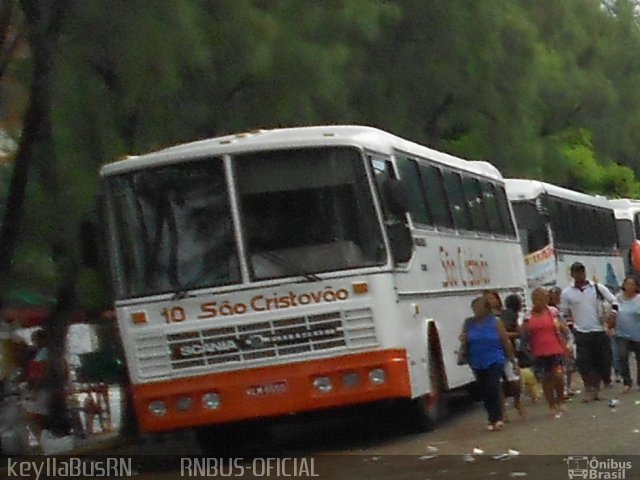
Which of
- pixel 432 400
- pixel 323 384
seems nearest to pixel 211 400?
pixel 323 384

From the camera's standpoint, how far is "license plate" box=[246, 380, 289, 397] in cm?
1691

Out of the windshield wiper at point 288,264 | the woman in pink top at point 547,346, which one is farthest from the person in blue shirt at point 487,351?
the windshield wiper at point 288,264

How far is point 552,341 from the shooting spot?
19.8 metres

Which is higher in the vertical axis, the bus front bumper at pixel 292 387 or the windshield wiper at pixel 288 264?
the windshield wiper at pixel 288 264

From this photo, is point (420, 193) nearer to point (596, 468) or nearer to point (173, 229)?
point (173, 229)

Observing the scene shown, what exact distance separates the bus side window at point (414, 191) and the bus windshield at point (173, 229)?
2519 millimetres

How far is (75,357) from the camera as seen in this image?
3111 cm

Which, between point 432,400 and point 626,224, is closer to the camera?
point 432,400

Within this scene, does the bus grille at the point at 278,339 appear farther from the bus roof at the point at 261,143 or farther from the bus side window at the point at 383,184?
A: the bus roof at the point at 261,143

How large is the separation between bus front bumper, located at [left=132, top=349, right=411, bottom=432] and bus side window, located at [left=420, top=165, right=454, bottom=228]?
143 inches

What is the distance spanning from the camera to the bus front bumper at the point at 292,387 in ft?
55.5

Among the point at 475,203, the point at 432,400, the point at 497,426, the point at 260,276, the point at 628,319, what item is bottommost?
the point at 497,426

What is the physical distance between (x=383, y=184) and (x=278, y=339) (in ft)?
6.73

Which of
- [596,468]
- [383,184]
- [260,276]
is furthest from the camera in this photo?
[383,184]
